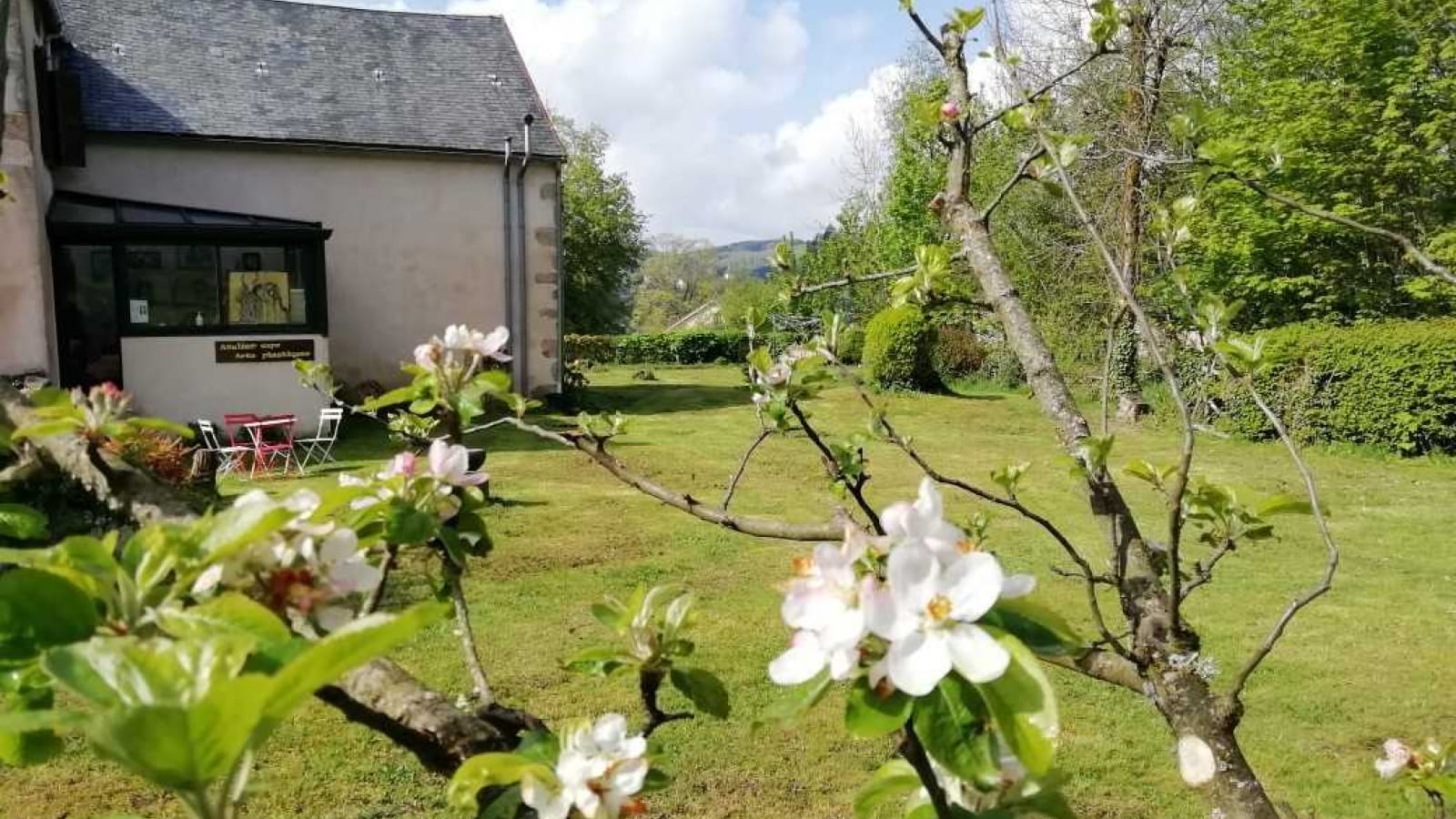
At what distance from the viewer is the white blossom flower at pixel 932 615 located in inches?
26.6

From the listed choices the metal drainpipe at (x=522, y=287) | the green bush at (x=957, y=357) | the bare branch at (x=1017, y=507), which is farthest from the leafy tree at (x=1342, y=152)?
the bare branch at (x=1017, y=507)

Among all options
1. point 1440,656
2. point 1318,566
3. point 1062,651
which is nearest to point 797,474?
point 1318,566

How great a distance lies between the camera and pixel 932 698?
727mm

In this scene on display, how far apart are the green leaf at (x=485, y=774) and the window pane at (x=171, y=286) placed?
14.0 meters

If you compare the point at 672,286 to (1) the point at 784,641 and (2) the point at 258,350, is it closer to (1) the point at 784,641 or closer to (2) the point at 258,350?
(2) the point at 258,350

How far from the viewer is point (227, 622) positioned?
61 cm

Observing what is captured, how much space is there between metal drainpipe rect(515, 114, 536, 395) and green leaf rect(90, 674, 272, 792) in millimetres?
15952

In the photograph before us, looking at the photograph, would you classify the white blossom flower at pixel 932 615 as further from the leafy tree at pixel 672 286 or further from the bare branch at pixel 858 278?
the leafy tree at pixel 672 286

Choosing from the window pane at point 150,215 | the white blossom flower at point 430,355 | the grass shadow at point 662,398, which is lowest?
the grass shadow at point 662,398

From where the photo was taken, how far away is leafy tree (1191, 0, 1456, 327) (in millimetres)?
14531

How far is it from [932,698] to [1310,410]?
14733 millimetres

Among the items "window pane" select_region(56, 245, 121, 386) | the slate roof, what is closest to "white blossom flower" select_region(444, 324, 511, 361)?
"window pane" select_region(56, 245, 121, 386)

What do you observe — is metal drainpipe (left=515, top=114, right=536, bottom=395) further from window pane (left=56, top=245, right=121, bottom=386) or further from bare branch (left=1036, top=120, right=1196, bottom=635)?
bare branch (left=1036, top=120, right=1196, bottom=635)

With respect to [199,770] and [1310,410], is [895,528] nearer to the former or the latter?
[199,770]
